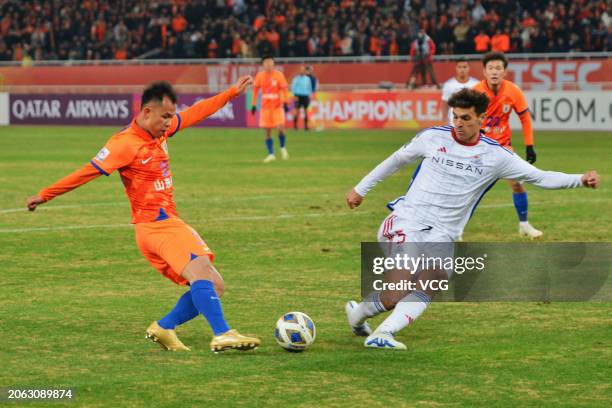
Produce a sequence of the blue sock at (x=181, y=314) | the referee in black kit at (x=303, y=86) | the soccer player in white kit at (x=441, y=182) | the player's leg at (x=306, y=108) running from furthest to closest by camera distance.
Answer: the player's leg at (x=306, y=108)
the referee in black kit at (x=303, y=86)
the soccer player in white kit at (x=441, y=182)
the blue sock at (x=181, y=314)

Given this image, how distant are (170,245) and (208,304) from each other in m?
0.44

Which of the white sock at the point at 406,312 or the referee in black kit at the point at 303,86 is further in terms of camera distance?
the referee in black kit at the point at 303,86

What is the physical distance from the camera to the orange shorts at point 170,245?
7.14 m

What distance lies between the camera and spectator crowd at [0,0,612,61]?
35.3m

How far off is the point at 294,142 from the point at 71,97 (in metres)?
13.1

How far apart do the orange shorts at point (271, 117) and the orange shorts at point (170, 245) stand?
1824 centimetres

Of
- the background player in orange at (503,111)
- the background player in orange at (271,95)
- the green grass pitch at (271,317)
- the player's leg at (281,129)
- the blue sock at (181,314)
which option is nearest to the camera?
the green grass pitch at (271,317)

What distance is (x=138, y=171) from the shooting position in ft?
24.1

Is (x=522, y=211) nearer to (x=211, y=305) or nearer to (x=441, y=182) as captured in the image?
(x=441, y=182)

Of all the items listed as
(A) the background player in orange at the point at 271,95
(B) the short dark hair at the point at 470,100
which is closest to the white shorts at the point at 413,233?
(B) the short dark hair at the point at 470,100

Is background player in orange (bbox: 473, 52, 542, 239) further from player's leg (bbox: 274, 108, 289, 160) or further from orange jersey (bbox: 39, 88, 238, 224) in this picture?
player's leg (bbox: 274, 108, 289, 160)

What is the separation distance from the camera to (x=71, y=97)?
136 ft

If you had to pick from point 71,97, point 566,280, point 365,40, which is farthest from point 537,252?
point 71,97

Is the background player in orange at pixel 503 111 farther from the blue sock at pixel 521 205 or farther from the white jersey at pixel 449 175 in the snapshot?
the white jersey at pixel 449 175
